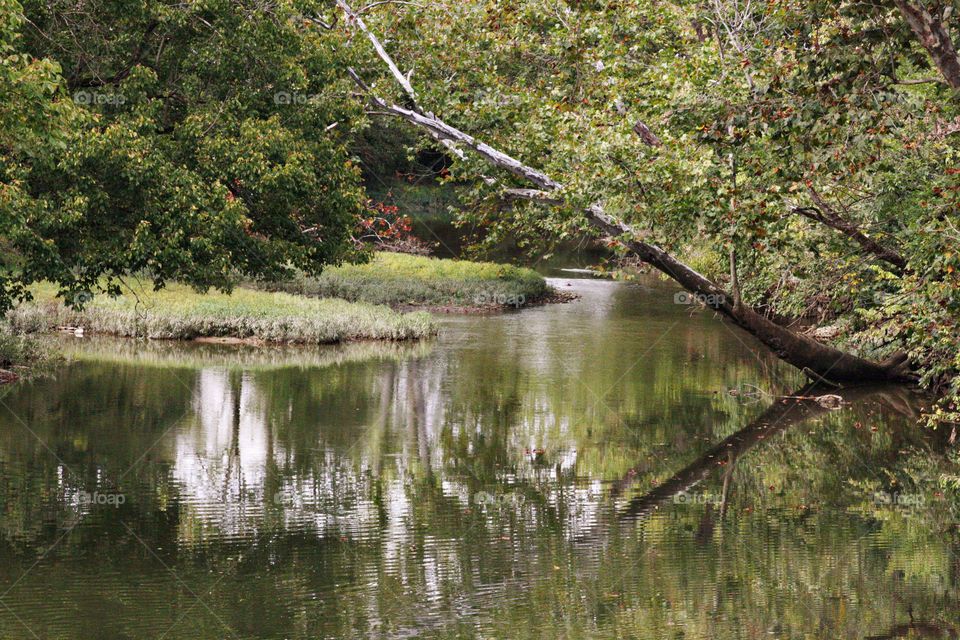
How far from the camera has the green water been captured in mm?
8062

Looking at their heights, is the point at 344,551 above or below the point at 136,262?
below

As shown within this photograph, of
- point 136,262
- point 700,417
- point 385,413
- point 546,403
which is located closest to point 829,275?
point 700,417

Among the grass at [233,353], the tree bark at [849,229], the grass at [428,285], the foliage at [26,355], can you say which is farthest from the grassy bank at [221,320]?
the tree bark at [849,229]

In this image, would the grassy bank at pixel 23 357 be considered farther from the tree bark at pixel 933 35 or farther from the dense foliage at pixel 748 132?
the tree bark at pixel 933 35

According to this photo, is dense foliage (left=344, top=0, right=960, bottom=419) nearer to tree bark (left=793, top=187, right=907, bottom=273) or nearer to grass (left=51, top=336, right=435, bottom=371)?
tree bark (left=793, top=187, right=907, bottom=273)

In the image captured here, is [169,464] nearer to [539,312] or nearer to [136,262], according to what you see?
[136,262]

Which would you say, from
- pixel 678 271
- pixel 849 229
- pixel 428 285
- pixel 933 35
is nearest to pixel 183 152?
pixel 678 271

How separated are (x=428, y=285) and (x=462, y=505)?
22.9m

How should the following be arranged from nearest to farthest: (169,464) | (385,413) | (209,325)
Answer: (169,464)
(385,413)
(209,325)

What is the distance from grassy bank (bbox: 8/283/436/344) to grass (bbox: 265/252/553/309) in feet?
19.1

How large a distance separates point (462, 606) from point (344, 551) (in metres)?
1.79

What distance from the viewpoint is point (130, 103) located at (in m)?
16.3

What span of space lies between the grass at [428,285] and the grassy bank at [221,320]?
5.82 meters

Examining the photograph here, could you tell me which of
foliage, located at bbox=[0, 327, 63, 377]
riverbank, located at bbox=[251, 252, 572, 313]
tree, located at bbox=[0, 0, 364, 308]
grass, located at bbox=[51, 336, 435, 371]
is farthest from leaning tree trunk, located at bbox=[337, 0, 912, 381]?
riverbank, located at bbox=[251, 252, 572, 313]
